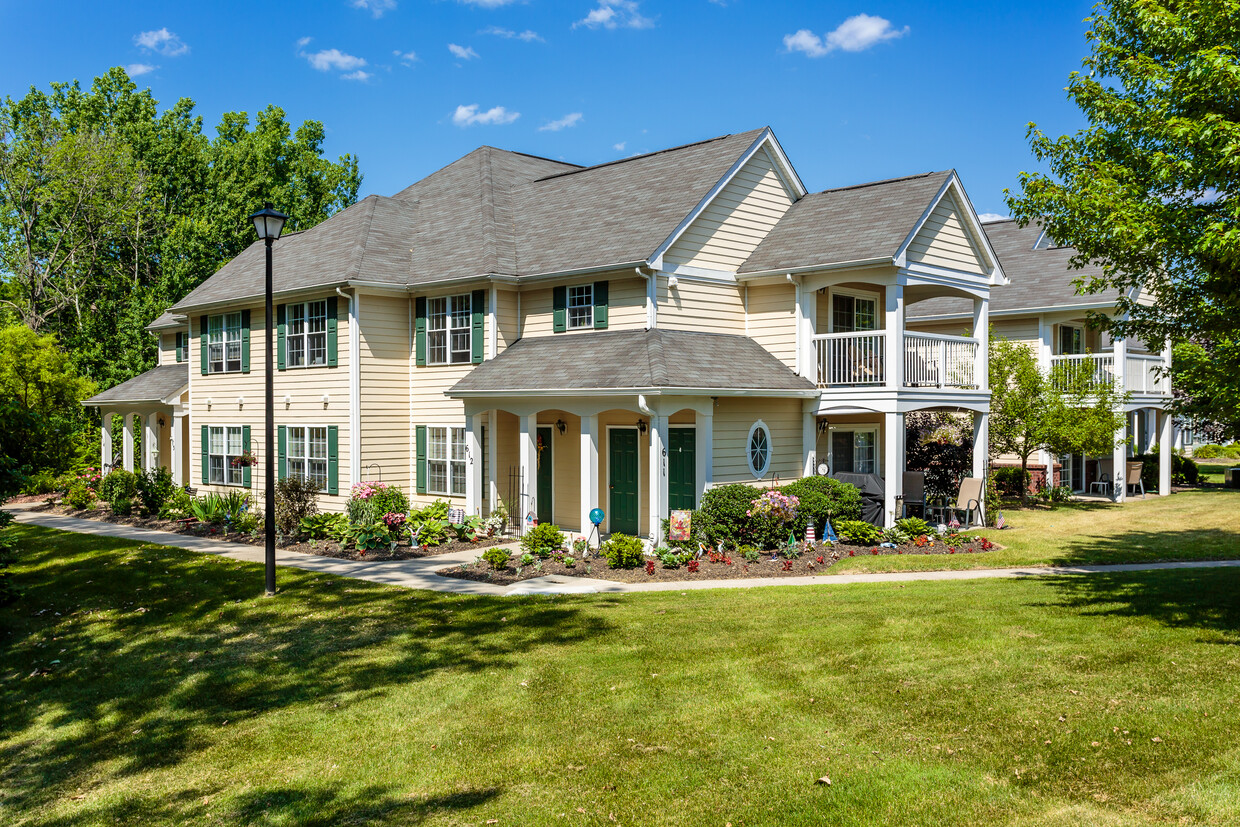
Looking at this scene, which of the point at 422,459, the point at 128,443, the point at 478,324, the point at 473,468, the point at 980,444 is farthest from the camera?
the point at 128,443

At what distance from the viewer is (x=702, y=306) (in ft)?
61.8

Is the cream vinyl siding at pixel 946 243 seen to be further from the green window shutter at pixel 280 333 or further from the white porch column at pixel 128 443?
the white porch column at pixel 128 443

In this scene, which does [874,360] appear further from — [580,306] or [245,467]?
[245,467]

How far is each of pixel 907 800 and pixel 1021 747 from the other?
134cm

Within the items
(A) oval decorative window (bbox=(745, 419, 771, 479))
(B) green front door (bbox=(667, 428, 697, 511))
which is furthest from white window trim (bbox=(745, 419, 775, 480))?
(B) green front door (bbox=(667, 428, 697, 511))

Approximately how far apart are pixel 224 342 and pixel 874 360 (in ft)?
55.5

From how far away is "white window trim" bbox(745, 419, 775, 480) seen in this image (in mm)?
17938

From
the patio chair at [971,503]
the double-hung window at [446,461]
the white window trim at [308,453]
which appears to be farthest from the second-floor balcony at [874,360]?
the white window trim at [308,453]

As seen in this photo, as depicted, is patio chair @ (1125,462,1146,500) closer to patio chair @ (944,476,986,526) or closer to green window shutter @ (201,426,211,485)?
patio chair @ (944,476,986,526)

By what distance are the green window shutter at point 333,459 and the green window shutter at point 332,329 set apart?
1564 millimetres

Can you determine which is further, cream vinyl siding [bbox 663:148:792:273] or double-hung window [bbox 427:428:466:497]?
double-hung window [bbox 427:428:466:497]


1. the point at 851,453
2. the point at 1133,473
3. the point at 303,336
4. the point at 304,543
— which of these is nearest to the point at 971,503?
the point at 851,453

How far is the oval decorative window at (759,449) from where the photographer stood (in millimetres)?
18016

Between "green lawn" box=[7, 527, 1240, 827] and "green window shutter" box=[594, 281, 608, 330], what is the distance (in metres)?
7.70
